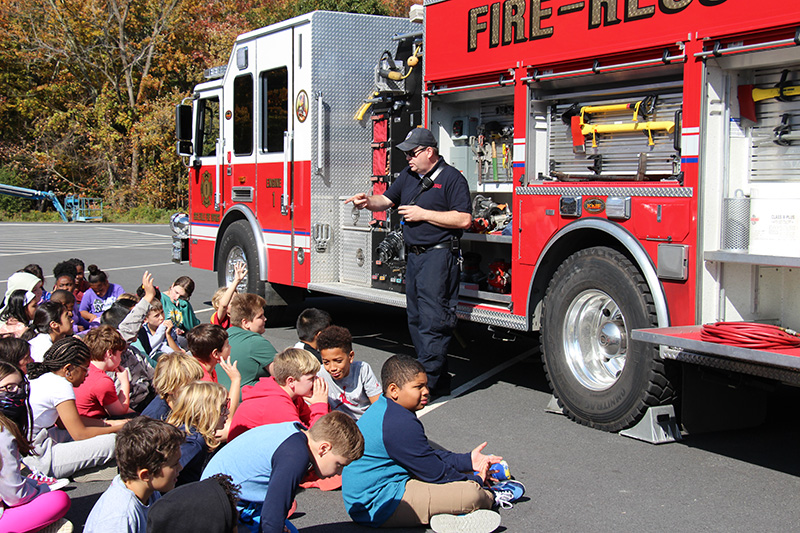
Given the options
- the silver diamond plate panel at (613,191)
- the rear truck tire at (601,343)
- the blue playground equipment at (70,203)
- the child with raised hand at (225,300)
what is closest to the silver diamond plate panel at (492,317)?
the rear truck tire at (601,343)

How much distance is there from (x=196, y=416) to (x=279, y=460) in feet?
2.97

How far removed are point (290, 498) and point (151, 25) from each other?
124 feet

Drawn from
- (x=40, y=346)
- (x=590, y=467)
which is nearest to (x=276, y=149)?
(x=40, y=346)

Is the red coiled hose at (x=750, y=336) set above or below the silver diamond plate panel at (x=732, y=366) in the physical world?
above

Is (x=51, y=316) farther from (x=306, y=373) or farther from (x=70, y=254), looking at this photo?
(x=70, y=254)

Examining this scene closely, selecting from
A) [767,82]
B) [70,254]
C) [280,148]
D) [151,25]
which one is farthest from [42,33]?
[767,82]

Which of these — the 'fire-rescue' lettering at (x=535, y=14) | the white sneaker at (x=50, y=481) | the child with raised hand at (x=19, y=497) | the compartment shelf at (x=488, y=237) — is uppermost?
the 'fire-rescue' lettering at (x=535, y=14)

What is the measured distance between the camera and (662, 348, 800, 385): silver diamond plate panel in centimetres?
459

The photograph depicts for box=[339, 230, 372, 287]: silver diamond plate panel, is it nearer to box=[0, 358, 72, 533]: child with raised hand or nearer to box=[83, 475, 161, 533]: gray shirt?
box=[0, 358, 72, 533]: child with raised hand

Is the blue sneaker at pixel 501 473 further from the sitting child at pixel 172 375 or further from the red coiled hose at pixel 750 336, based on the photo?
the sitting child at pixel 172 375

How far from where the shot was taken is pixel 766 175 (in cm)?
516

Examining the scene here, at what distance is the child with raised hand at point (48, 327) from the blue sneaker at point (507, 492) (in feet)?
10.8

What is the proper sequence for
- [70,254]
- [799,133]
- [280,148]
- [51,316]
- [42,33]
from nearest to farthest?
[799,133]
[51,316]
[280,148]
[70,254]
[42,33]

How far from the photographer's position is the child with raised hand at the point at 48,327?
596cm
